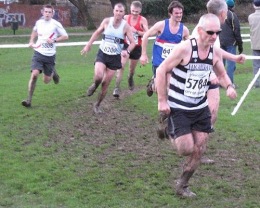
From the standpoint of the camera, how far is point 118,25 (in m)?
12.3

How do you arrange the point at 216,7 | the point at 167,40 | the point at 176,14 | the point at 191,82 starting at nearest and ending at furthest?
the point at 191,82
the point at 216,7
the point at 176,14
the point at 167,40

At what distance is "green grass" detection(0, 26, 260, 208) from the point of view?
721 cm

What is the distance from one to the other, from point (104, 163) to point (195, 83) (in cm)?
216

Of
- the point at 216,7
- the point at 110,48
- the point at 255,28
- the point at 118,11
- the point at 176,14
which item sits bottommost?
the point at 110,48

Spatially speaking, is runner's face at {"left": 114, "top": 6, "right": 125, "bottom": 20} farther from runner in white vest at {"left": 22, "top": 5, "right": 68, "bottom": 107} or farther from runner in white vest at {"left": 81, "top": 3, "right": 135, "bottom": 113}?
runner in white vest at {"left": 22, "top": 5, "right": 68, "bottom": 107}

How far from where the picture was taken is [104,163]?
28.6 feet

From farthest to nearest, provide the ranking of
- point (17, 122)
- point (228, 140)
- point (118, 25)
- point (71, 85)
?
point (71, 85) → point (118, 25) → point (17, 122) → point (228, 140)

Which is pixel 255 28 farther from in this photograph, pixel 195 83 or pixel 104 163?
pixel 195 83

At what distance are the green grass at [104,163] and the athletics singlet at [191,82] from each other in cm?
102

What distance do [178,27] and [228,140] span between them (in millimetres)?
2002

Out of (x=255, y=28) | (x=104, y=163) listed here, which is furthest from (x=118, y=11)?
(x=255, y=28)

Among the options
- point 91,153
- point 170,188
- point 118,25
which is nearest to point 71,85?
point 118,25

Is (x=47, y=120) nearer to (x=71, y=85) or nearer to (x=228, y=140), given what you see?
(x=228, y=140)

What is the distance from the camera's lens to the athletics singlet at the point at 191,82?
7.05 m
